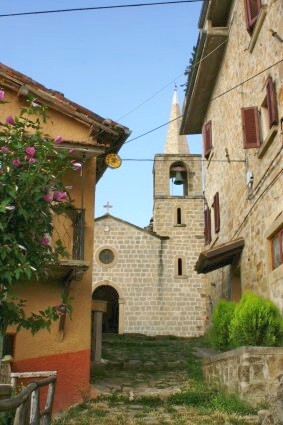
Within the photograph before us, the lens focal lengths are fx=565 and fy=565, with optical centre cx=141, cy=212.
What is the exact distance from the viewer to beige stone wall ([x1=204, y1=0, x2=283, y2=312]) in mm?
10195

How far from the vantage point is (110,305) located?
103 feet

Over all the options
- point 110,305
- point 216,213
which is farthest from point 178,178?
point 216,213

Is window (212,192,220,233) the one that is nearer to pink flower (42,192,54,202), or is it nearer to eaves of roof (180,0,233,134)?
eaves of roof (180,0,233,134)

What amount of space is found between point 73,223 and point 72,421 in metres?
3.83

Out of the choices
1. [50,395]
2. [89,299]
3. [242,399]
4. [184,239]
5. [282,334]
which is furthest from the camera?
[184,239]

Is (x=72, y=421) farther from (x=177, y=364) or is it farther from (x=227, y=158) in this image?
(x=227, y=158)

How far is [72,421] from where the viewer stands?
7.71m

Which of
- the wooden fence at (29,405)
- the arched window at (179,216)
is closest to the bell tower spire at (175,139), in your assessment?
the arched window at (179,216)

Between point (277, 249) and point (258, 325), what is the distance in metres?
2.06

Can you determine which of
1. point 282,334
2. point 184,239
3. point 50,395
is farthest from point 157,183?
point 50,395

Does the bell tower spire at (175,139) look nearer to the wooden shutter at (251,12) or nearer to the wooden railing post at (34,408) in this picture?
the wooden shutter at (251,12)

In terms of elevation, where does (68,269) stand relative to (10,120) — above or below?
below

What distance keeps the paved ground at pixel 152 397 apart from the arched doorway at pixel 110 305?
50.8 ft

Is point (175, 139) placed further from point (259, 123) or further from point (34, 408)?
point (34, 408)
